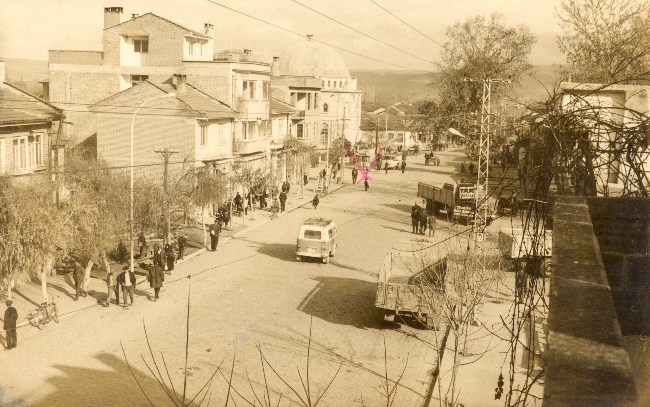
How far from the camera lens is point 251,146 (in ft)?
158

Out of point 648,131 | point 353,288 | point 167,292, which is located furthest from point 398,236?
point 648,131

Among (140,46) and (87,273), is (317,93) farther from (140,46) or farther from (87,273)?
(87,273)

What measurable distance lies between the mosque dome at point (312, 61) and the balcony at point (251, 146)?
66451 mm

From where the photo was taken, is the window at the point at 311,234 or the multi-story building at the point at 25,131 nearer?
the multi-story building at the point at 25,131

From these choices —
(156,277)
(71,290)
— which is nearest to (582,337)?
(156,277)

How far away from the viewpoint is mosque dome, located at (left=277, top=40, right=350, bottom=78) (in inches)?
4626

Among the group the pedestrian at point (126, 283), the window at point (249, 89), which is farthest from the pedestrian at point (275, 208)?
the pedestrian at point (126, 283)

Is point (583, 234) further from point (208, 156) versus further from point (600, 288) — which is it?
point (208, 156)

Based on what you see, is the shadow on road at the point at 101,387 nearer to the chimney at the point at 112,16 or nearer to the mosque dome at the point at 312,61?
the chimney at the point at 112,16

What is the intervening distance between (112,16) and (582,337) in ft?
170

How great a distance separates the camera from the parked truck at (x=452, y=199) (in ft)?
130

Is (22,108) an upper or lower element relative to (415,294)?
upper

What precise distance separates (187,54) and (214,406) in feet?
128

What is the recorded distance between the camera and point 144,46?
5084 cm
